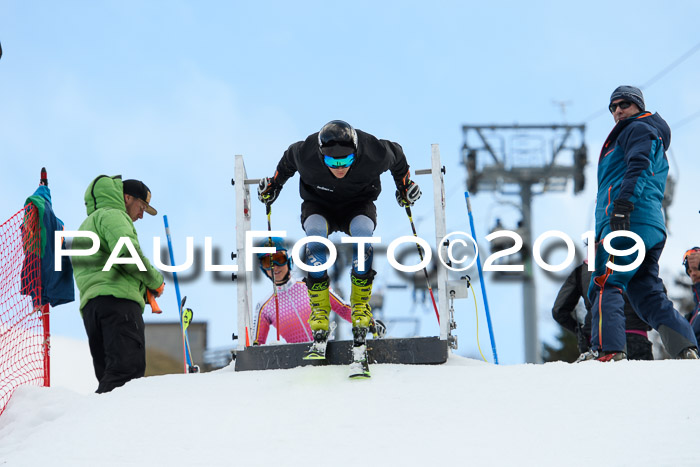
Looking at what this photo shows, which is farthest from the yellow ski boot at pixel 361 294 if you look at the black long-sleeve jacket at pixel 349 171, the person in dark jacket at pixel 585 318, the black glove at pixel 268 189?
the person in dark jacket at pixel 585 318

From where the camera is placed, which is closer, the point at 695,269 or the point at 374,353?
the point at 374,353

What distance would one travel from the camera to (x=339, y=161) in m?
5.54

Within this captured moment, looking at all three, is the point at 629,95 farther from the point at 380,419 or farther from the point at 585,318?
the point at 380,419

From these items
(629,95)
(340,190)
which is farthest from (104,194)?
(629,95)

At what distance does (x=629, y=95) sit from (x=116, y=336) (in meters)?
4.01

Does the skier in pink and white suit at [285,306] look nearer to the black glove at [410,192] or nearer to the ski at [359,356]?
the black glove at [410,192]

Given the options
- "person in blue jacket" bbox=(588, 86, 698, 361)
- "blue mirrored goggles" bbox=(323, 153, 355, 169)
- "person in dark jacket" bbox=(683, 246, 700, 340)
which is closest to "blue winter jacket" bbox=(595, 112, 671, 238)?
"person in blue jacket" bbox=(588, 86, 698, 361)

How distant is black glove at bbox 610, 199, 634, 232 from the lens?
5.38m

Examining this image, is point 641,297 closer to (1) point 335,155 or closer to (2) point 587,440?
(2) point 587,440

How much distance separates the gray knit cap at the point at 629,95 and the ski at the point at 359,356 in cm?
249

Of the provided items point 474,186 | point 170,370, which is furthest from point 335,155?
point 170,370

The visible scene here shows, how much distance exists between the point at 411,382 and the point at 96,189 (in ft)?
9.16

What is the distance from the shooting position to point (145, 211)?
6.46m

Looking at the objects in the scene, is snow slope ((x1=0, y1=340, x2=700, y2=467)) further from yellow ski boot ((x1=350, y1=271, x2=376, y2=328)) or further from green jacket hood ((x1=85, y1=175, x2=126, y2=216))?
green jacket hood ((x1=85, y1=175, x2=126, y2=216))
